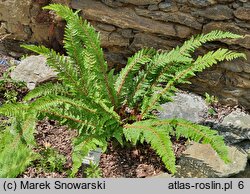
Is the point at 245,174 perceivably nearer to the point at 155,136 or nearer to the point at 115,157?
the point at 155,136

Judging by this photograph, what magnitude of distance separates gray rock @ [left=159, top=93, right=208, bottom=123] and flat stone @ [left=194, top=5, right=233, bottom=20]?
3.09 ft

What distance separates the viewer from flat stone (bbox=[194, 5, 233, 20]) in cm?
432

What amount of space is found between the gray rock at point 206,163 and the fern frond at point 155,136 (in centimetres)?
33

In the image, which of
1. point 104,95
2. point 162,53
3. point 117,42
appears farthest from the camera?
point 117,42

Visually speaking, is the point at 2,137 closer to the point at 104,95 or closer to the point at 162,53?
the point at 104,95

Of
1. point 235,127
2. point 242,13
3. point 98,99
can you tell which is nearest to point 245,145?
point 235,127

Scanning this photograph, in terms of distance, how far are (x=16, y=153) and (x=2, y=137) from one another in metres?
0.24

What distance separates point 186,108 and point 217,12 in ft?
3.49

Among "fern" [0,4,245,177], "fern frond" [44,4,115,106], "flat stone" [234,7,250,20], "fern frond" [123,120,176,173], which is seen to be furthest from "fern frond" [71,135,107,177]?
"flat stone" [234,7,250,20]

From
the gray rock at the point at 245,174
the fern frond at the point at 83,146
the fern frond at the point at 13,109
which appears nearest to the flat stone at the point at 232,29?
the gray rock at the point at 245,174

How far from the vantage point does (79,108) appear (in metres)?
4.13

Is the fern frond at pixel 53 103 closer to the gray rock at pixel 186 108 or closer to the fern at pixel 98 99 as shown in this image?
the fern at pixel 98 99

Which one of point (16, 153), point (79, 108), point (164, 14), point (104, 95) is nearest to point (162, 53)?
point (164, 14)

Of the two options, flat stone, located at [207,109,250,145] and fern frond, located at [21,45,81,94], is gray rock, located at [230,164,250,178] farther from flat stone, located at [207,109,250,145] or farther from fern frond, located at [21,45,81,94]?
fern frond, located at [21,45,81,94]
